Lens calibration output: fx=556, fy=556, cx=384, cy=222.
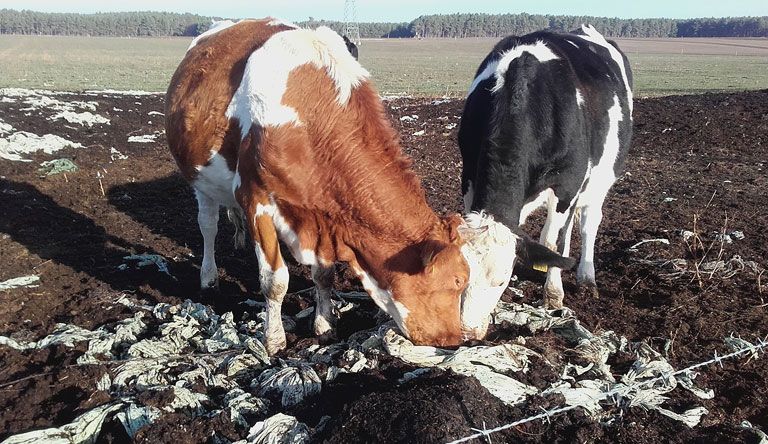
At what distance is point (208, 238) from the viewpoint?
19.7 ft

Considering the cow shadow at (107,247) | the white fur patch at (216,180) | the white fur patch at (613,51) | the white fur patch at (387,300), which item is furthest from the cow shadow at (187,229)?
the white fur patch at (613,51)

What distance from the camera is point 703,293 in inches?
226

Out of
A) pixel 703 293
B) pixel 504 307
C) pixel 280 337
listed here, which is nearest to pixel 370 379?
pixel 280 337

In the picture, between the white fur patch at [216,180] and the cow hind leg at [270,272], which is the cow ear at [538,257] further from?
the white fur patch at [216,180]

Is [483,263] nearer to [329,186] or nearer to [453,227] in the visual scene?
[453,227]

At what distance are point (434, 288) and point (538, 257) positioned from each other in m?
0.99

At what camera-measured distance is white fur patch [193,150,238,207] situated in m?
4.93

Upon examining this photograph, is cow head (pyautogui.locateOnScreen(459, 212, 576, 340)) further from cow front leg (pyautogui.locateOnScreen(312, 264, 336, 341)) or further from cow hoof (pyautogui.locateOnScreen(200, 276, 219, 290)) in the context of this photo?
cow hoof (pyautogui.locateOnScreen(200, 276, 219, 290))

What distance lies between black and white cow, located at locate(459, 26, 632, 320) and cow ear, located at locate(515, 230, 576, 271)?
0.12ft

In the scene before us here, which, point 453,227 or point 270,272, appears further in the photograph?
point 270,272

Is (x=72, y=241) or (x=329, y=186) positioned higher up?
(x=329, y=186)

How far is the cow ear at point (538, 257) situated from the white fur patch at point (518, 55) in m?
1.64

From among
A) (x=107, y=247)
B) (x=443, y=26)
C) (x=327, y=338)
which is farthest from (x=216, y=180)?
(x=443, y=26)

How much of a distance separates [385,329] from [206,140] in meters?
2.34
